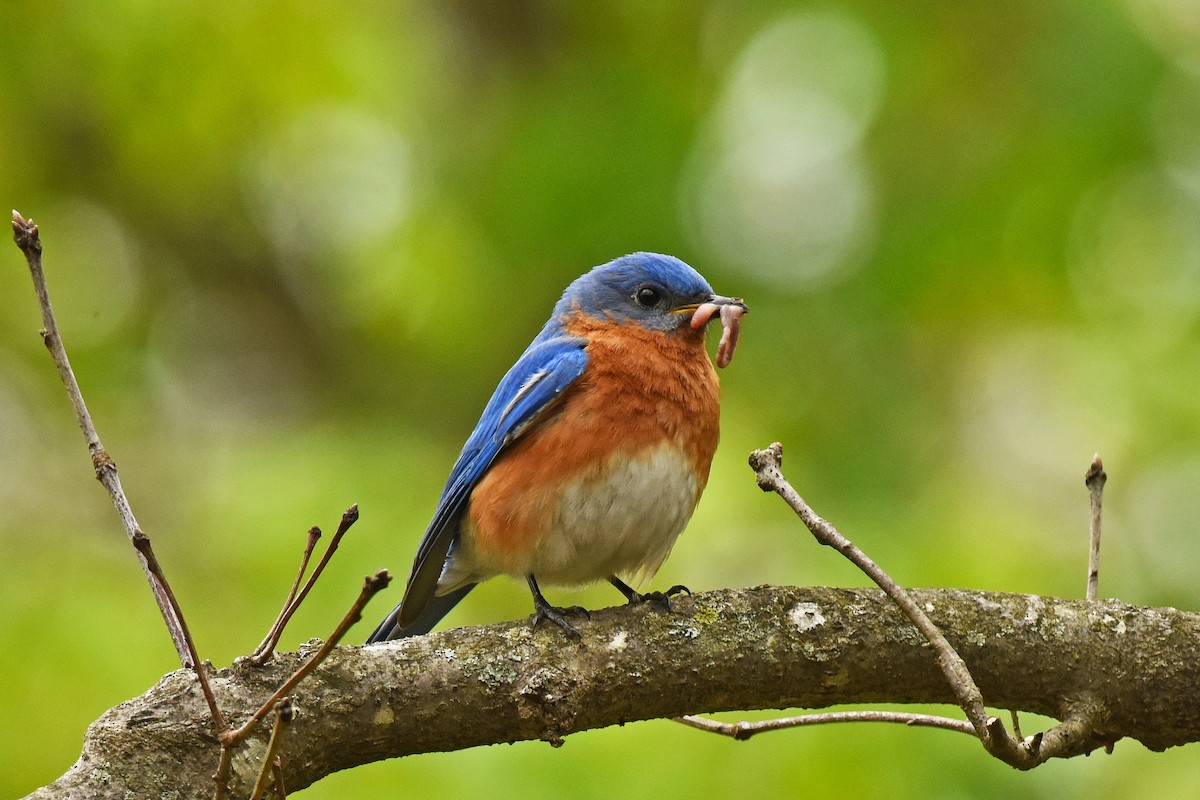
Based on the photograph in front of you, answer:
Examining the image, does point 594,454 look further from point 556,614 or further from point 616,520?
point 556,614

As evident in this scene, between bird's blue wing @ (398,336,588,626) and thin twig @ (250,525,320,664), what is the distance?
1.46 metres

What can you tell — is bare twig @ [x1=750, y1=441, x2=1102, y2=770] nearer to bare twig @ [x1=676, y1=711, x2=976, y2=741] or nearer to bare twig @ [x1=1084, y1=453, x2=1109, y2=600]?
bare twig @ [x1=676, y1=711, x2=976, y2=741]

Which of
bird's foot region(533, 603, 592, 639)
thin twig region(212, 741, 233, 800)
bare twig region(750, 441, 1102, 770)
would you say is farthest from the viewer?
bird's foot region(533, 603, 592, 639)

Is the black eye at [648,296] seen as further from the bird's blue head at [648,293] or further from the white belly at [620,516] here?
the white belly at [620,516]

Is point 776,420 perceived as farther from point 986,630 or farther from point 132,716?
point 132,716

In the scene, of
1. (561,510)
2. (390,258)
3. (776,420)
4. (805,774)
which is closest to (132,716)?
(561,510)

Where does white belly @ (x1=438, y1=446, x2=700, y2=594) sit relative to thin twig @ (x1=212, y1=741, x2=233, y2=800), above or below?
above

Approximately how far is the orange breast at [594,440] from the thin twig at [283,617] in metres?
1.31

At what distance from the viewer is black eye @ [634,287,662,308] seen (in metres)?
4.22

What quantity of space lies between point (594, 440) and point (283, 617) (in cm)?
169

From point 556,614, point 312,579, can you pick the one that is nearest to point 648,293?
point 556,614

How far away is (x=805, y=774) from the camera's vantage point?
3785 mm

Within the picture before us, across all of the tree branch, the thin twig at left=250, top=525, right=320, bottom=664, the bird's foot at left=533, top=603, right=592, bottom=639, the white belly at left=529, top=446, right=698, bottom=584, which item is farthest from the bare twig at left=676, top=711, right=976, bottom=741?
the thin twig at left=250, top=525, right=320, bottom=664

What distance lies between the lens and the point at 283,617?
208cm
